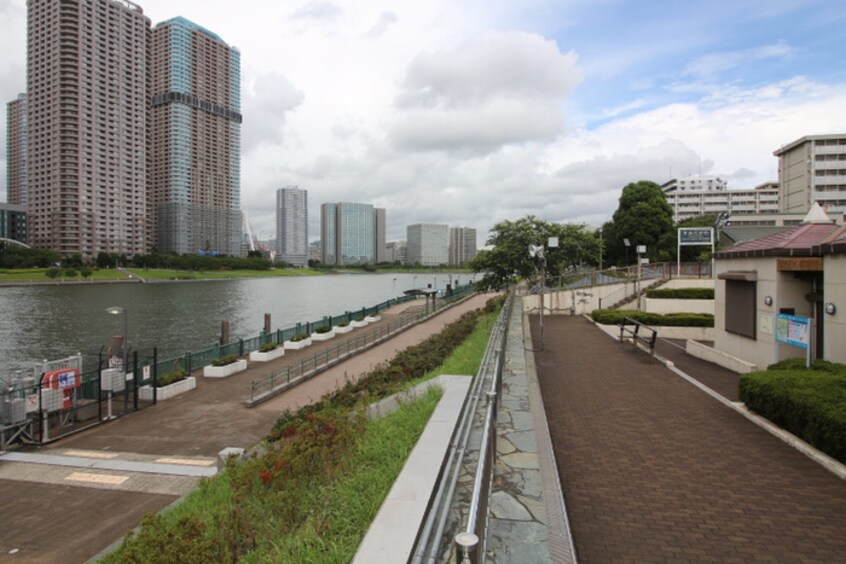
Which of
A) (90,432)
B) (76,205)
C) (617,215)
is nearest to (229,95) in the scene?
(76,205)

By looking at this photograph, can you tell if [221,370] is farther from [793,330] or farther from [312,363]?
[793,330]

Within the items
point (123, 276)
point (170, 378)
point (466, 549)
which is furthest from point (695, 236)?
point (123, 276)

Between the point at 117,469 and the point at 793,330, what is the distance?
14.9 m

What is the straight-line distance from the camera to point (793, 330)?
11.0 m

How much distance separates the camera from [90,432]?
46.3 ft

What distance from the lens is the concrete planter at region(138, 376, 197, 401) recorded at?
56.1 feet

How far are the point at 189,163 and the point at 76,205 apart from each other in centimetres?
5051

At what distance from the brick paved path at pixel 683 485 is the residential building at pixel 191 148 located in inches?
7025

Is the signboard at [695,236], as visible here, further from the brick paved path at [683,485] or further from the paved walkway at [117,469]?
the brick paved path at [683,485]

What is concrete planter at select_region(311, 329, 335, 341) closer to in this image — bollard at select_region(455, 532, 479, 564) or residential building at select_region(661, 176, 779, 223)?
bollard at select_region(455, 532, 479, 564)

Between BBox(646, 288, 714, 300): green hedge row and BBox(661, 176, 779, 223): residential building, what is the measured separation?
91.7m

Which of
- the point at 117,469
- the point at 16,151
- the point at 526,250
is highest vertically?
the point at 16,151

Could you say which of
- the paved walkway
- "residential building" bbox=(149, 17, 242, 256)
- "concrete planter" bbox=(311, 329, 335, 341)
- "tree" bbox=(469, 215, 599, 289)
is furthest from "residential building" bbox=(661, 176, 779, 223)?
"residential building" bbox=(149, 17, 242, 256)

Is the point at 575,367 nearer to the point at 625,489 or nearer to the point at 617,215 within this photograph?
the point at 625,489
